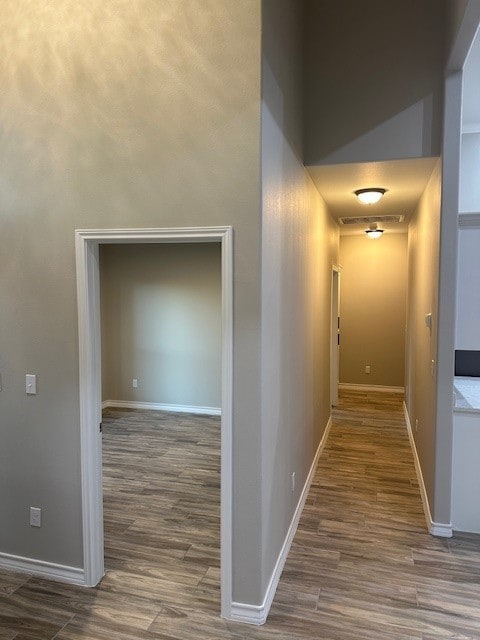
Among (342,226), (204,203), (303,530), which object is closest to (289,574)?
(303,530)

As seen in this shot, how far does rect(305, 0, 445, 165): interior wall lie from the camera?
10.1 ft

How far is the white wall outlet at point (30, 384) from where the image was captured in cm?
260

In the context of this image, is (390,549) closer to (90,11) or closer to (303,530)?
(303,530)

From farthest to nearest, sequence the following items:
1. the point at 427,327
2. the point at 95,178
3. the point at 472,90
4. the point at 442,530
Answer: the point at 472,90 < the point at 427,327 < the point at 442,530 < the point at 95,178

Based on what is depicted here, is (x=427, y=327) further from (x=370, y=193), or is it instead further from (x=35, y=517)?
(x=35, y=517)

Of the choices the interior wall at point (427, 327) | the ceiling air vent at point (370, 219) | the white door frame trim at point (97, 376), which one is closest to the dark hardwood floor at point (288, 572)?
the white door frame trim at point (97, 376)

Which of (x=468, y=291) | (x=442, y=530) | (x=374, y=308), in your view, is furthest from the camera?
(x=374, y=308)

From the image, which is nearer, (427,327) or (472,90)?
(427,327)

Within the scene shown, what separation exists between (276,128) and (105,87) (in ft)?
3.02

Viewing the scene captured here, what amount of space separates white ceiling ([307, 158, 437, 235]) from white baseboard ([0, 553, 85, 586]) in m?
3.09

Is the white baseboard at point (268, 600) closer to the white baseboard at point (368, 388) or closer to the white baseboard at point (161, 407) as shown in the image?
the white baseboard at point (161, 407)

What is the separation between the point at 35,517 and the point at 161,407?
12.0ft

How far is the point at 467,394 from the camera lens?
3.57 metres

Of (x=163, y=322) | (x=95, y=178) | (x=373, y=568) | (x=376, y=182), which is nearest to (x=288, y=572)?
(x=373, y=568)
